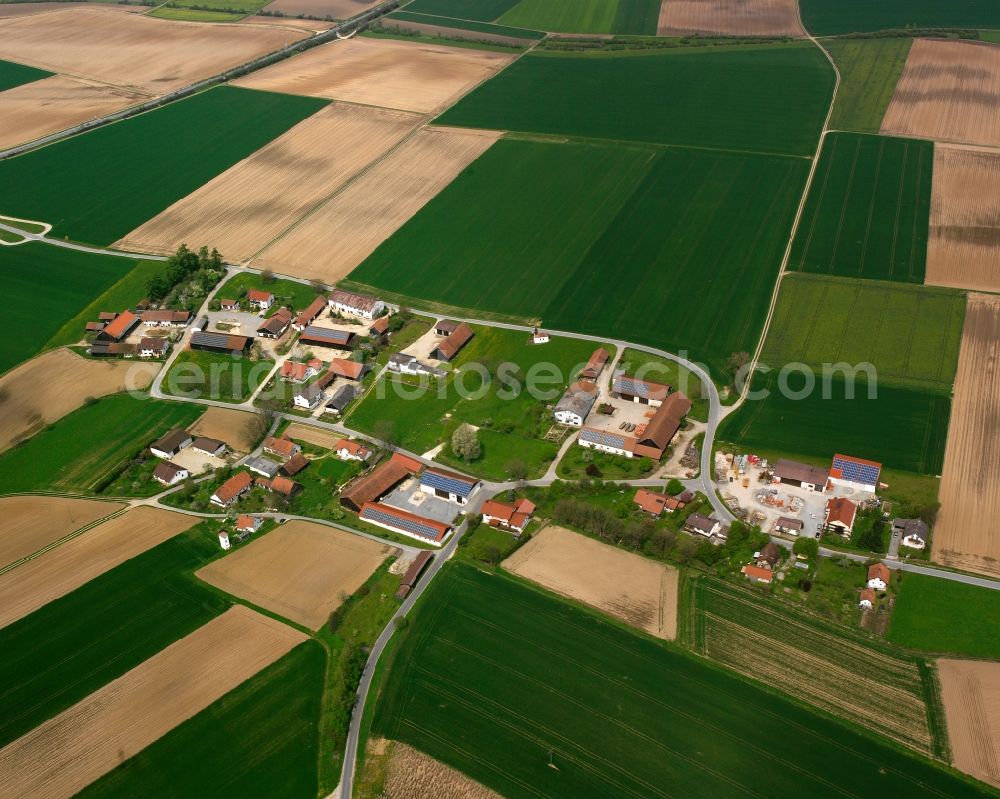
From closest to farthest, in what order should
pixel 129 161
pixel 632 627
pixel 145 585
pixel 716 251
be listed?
pixel 632 627, pixel 145 585, pixel 716 251, pixel 129 161

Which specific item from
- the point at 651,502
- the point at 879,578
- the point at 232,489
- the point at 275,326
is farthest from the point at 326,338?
the point at 879,578

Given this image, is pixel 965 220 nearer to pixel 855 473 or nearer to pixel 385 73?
pixel 855 473

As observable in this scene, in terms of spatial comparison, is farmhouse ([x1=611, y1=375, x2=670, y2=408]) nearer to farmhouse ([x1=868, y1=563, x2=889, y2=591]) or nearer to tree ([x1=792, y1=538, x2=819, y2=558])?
tree ([x1=792, y1=538, x2=819, y2=558])

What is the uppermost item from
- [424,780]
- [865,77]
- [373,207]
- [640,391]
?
[865,77]

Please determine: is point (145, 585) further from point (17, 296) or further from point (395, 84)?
point (395, 84)

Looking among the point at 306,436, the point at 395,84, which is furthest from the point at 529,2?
the point at 306,436

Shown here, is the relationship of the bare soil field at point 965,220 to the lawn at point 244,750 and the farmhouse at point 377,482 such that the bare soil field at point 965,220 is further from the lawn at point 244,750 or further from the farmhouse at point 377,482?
the lawn at point 244,750
